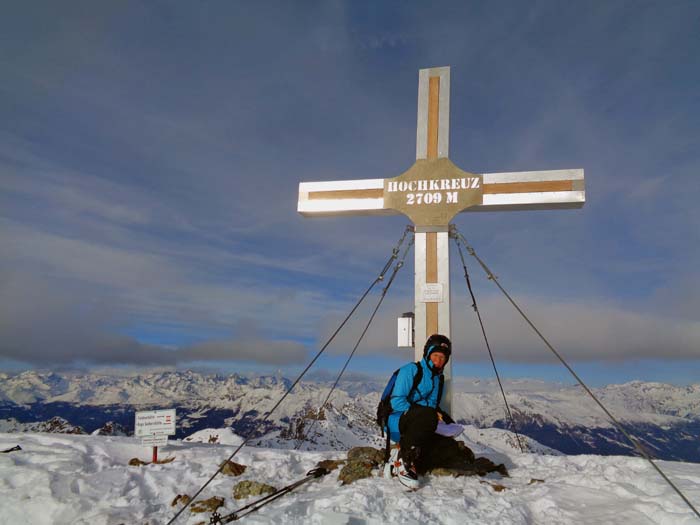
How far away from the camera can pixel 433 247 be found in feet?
29.6

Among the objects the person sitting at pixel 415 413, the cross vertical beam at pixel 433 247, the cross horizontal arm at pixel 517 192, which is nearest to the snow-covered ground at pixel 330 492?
the person sitting at pixel 415 413

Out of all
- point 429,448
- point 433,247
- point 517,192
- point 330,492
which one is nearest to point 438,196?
point 433,247

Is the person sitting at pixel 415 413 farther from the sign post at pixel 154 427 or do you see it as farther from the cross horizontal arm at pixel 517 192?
the sign post at pixel 154 427

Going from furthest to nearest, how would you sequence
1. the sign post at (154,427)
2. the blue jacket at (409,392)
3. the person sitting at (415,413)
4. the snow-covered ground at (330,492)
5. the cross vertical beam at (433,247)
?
the cross vertical beam at (433,247) < the sign post at (154,427) < the blue jacket at (409,392) < the person sitting at (415,413) < the snow-covered ground at (330,492)

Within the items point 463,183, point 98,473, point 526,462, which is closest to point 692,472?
point 526,462

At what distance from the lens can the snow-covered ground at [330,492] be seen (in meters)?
5.18

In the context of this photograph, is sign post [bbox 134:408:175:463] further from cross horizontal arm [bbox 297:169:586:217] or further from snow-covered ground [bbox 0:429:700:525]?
cross horizontal arm [bbox 297:169:586:217]

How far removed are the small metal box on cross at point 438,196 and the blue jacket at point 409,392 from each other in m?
1.18

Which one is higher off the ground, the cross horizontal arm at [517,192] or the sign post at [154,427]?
the cross horizontal arm at [517,192]

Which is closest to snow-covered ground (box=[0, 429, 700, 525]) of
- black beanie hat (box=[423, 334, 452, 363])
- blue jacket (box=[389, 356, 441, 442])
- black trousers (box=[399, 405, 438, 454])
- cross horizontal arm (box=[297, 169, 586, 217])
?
black trousers (box=[399, 405, 438, 454])

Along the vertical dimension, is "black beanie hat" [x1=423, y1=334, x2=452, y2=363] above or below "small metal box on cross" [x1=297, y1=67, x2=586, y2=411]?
below

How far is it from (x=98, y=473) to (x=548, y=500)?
21.2ft

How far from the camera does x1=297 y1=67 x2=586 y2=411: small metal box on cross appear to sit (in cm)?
877

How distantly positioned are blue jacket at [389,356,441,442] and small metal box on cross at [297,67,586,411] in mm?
1183
